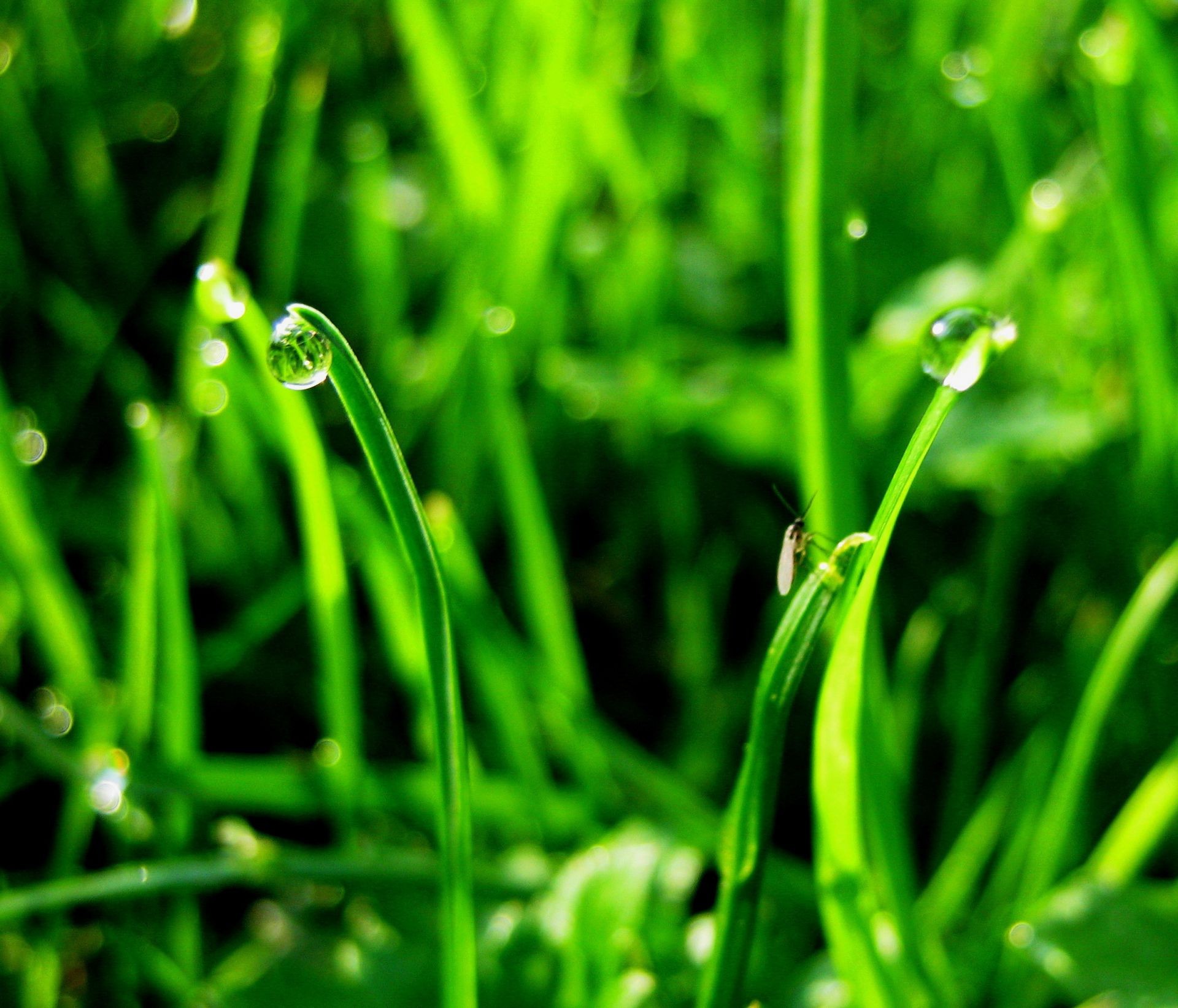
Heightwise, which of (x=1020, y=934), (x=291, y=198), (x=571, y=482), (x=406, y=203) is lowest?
(x=1020, y=934)

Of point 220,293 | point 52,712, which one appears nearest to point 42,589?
point 52,712

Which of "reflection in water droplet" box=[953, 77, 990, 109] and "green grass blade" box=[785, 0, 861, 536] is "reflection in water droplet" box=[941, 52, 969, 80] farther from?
"green grass blade" box=[785, 0, 861, 536]

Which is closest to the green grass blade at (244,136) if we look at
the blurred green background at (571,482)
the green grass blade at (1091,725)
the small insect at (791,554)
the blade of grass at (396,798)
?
the blurred green background at (571,482)

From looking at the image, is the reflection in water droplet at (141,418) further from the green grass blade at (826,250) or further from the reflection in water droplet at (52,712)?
the green grass blade at (826,250)

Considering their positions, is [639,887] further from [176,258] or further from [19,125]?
[19,125]

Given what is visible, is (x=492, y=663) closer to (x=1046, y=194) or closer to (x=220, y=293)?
(x=220, y=293)

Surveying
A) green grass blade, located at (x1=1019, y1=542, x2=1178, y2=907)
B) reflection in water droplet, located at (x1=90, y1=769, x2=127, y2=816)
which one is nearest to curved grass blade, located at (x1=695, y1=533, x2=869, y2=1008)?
green grass blade, located at (x1=1019, y1=542, x2=1178, y2=907)

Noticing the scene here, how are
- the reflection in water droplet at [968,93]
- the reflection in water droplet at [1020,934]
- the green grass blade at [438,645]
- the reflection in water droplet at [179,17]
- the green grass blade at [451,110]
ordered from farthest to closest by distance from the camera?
the reflection in water droplet at [179,17] < the reflection in water droplet at [968,93] < the green grass blade at [451,110] < the reflection in water droplet at [1020,934] < the green grass blade at [438,645]
